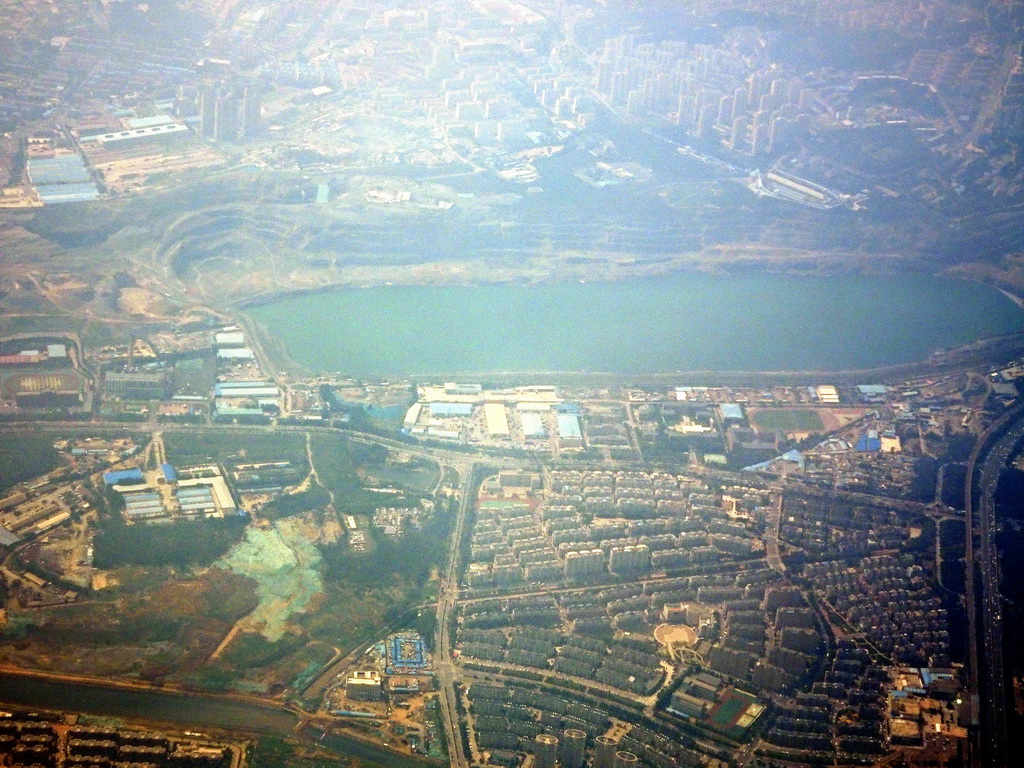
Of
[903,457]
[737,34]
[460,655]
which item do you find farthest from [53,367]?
[737,34]

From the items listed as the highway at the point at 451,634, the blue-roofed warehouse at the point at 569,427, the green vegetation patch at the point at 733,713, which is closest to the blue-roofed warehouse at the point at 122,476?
the highway at the point at 451,634

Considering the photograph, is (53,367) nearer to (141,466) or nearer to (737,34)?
(141,466)

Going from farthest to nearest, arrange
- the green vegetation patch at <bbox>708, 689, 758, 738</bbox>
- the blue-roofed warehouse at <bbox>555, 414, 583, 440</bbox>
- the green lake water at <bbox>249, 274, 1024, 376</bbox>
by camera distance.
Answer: the green lake water at <bbox>249, 274, 1024, 376</bbox>, the blue-roofed warehouse at <bbox>555, 414, 583, 440</bbox>, the green vegetation patch at <bbox>708, 689, 758, 738</bbox>

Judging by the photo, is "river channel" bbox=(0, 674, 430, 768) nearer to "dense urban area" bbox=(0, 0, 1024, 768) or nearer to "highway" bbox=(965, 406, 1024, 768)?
"dense urban area" bbox=(0, 0, 1024, 768)

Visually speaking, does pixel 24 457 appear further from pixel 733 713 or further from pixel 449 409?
pixel 733 713

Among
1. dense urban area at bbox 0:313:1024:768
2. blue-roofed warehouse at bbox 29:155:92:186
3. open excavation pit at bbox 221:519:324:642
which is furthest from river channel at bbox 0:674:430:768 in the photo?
blue-roofed warehouse at bbox 29:155:92:186

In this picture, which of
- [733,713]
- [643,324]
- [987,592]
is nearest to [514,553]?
[733,713]
